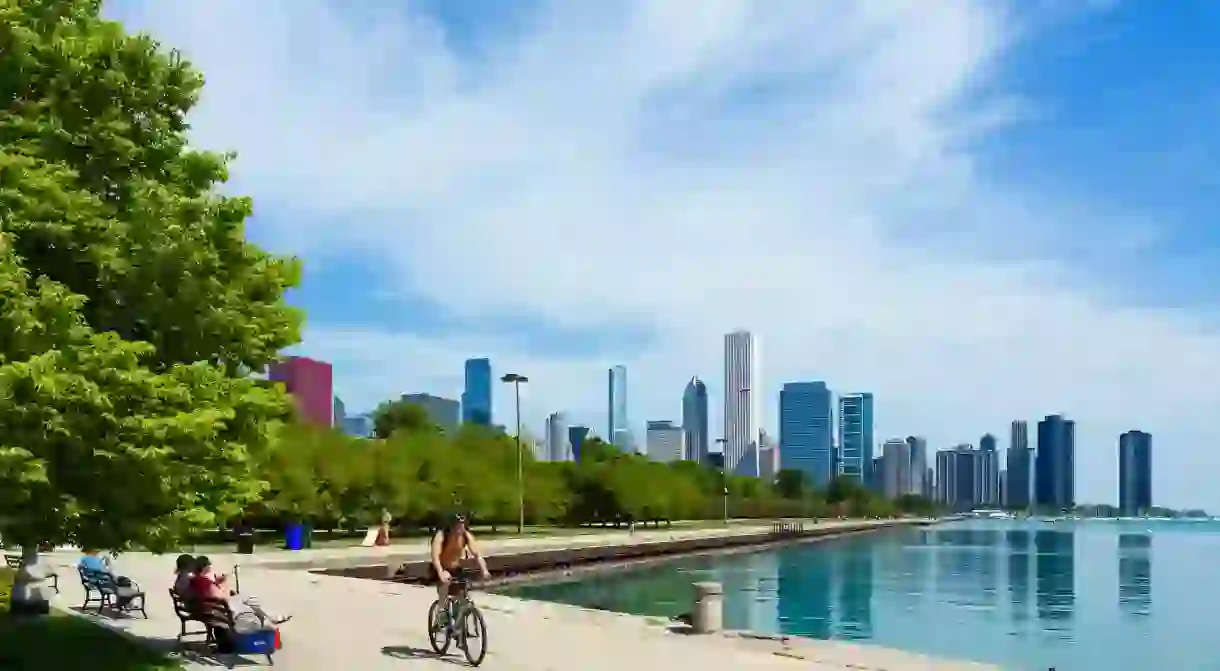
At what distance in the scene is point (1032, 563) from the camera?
94312mm

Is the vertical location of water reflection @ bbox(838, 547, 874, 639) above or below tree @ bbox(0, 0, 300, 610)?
below

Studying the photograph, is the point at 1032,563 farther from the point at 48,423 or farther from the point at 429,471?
the point at 48,423

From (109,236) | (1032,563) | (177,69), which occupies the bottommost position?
(1032,563)

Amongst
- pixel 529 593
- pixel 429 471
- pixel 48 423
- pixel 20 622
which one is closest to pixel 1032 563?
pixel 429 471

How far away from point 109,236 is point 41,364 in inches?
91.9

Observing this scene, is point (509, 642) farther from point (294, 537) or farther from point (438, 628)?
point (294, 537)

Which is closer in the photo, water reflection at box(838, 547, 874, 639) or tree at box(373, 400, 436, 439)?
water reflection at box(838, 547, 874, 639)

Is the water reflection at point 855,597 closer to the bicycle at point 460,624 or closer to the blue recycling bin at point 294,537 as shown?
the blue recycling bin at point 294,537

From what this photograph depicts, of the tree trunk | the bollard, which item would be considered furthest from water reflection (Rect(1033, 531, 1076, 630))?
the tree trunk

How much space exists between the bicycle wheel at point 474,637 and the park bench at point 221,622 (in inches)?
94.2

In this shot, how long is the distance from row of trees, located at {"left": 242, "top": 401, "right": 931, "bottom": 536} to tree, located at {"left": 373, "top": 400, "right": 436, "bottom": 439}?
0.10m

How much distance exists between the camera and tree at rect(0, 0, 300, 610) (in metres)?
10.7

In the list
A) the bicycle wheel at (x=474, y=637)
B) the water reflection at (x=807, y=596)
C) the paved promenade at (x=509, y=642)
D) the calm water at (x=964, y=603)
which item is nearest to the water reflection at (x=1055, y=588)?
the calm water at (x=964, y=603)

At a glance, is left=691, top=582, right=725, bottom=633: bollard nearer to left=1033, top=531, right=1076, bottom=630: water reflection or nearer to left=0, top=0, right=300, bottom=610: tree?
left=0, top=0, right=300, bottom=610: tree
